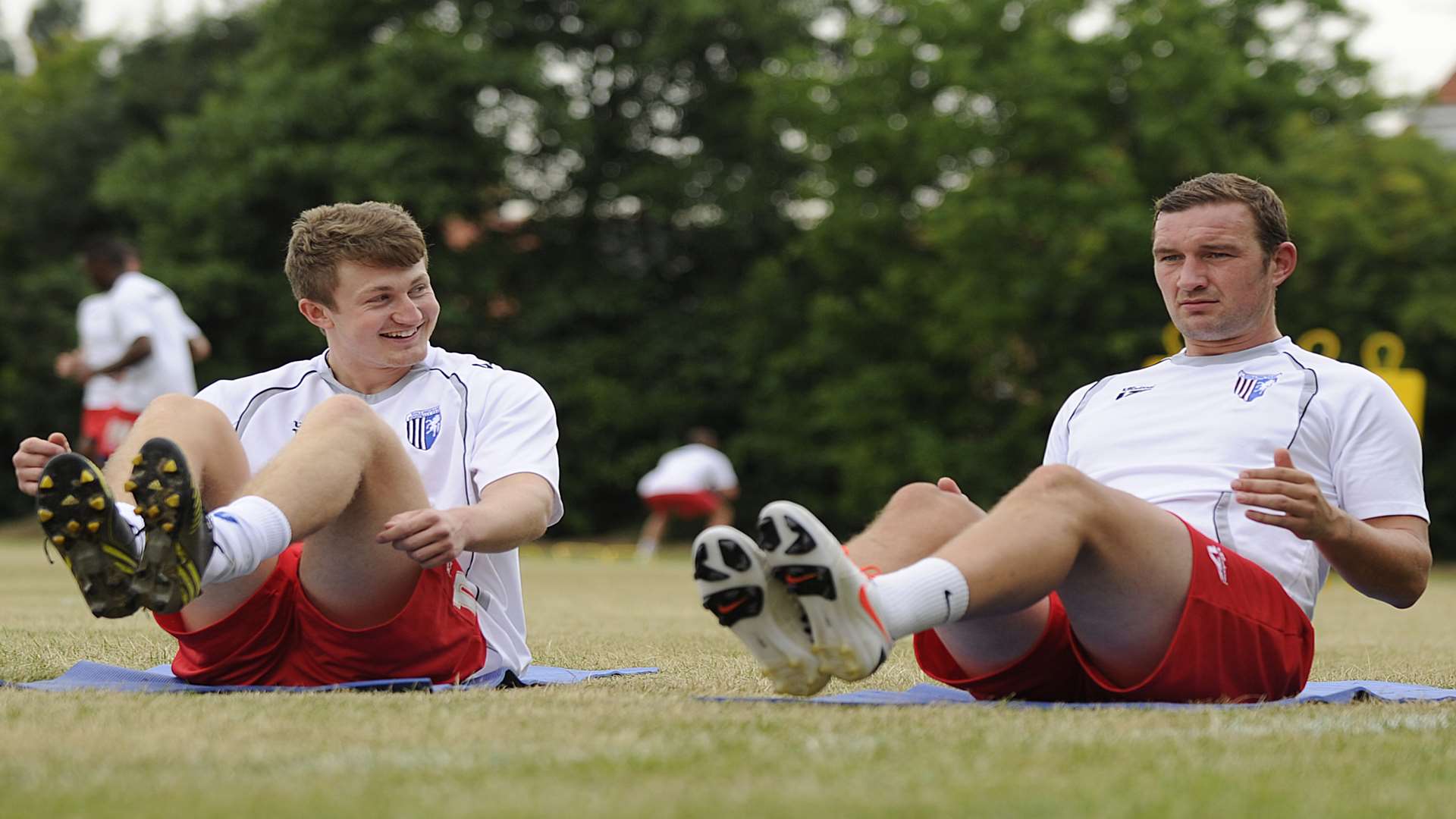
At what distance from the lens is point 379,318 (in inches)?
177

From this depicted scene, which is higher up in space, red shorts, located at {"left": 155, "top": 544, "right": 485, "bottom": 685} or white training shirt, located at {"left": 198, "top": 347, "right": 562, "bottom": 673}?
white training shirt, located at {"left": 198, "top": 347, "right": 562, "bottom": 673}

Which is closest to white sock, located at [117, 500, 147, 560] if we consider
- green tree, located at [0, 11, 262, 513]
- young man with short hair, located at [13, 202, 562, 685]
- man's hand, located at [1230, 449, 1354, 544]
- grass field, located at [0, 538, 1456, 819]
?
young man with short hair, located at [13, 202, 562, 685]

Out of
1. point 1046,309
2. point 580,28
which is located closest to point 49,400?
point 580,28

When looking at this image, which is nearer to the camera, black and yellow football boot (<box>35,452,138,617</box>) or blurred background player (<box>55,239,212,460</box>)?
black and yellow football boot (<box>35,452,138,617</box>)

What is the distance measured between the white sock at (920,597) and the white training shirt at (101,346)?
1001cm

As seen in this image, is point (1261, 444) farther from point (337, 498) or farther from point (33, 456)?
point (33, 456)

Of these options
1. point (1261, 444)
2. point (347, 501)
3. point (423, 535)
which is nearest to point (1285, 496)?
point (1261, 444)

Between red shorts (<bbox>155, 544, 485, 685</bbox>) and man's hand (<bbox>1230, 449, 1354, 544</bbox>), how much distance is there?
1922 millimetres

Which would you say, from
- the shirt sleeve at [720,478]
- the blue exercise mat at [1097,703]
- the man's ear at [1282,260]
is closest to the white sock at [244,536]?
the blue exercise mat at [1097,703]

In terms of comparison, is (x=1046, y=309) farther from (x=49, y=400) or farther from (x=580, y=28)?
(x=49, y=400)

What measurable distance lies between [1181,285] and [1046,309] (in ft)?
67.1

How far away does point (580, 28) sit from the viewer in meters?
28.8

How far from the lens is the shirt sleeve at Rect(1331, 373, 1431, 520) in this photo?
13.6ft

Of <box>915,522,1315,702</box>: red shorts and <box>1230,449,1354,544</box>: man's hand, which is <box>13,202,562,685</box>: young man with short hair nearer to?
<box>915,522,1315,702</box>: red shorts
